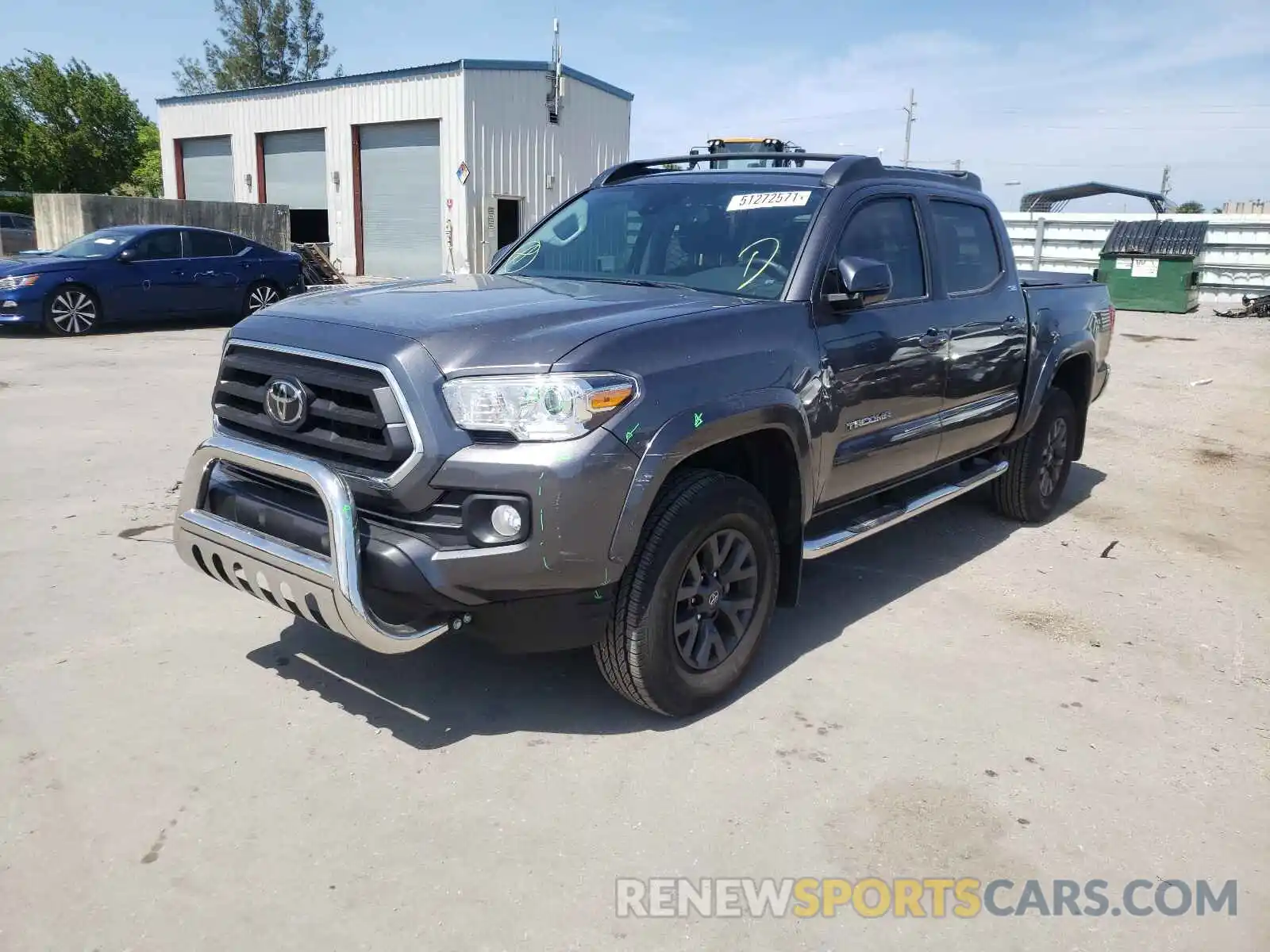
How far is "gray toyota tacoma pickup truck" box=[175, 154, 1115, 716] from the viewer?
9.37 feet

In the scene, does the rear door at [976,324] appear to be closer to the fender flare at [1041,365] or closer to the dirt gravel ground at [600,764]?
the fender flare at [1041,365]

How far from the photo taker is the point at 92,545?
16.3 feet

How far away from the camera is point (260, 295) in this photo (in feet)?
50.3

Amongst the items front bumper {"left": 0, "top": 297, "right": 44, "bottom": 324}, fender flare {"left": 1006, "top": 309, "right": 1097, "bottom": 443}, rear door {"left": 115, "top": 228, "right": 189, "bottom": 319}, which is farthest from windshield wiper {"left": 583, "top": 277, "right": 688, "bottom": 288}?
rear door {"left": 115, "top": 228, "right": 189, "bottom": 319}

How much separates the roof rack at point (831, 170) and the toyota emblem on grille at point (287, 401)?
2163mm

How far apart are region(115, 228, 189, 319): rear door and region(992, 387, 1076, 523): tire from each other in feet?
39.0

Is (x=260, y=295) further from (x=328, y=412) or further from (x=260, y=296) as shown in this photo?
(x=328, y=412)

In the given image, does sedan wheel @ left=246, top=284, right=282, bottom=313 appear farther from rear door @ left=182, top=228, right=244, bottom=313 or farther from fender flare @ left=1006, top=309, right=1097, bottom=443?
fender flare @ left=1006, top=309, right=1097, bottom=443

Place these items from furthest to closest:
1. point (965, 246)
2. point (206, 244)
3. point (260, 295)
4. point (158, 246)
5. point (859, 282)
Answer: point (260, 295) → point (206, 244) → point (158, 246) → point (965, 246) → point (859, 282)

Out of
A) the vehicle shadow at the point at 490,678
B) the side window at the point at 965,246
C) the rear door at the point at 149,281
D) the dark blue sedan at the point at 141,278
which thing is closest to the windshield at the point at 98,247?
the dark blue sedan at the point at 141,278

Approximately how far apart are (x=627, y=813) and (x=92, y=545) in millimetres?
3445

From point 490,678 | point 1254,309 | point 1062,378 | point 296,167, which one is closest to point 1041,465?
point 1062,378

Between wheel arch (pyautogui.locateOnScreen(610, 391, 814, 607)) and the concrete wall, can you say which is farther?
the concrete wall

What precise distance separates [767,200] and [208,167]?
31.1 m
